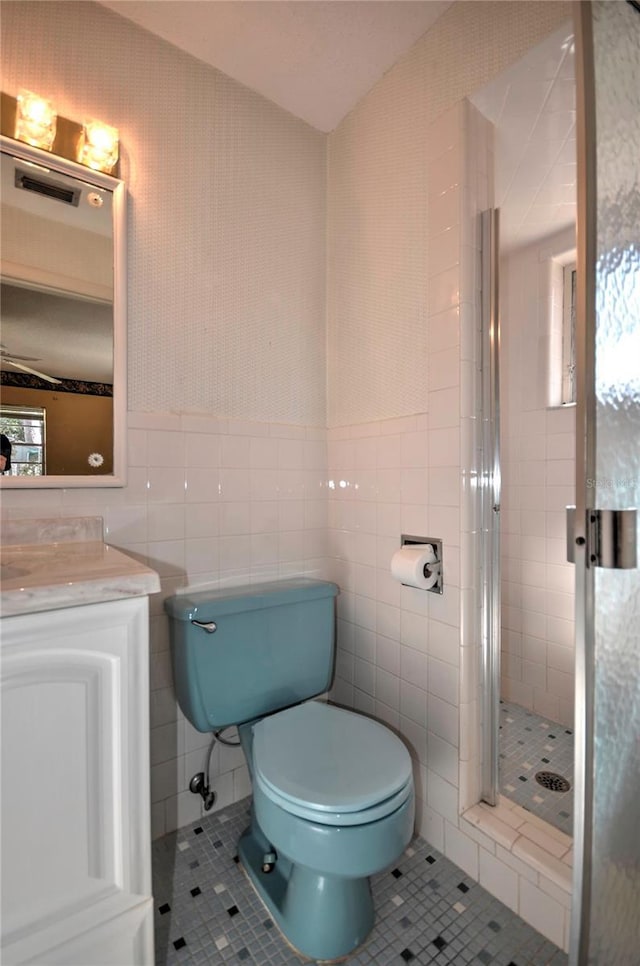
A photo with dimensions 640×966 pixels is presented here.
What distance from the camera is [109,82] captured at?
1.26 metres

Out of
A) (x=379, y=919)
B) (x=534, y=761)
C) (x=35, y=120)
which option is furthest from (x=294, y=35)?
(x=534, y=761)

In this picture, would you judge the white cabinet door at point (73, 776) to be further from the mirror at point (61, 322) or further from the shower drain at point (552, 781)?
the shower drain at point (552, 781)

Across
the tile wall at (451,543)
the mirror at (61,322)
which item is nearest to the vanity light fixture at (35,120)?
the mirror at (61,322)

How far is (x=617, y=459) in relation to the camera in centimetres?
66

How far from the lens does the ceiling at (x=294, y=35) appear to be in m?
1.24

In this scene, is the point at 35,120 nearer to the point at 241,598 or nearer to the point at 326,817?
the point at 241,598

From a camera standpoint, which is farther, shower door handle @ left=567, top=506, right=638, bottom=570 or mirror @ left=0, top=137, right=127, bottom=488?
mirror @ left=0, top=137, right=127, bottom=488

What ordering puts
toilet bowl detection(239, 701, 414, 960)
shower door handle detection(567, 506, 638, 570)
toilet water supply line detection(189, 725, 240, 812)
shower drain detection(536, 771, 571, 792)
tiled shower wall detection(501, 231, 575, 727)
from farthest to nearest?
1. tiled shower wall detection(501, 231, 575, 727)
2. shower drain detection(536, 771, 571, 792)
3. toilet water supply line detection(189, 725, 240, 812)
4. toilet bowl detection(239, 701, 414, 960)
5. shower door handle detection(567, 506, 638, 570)

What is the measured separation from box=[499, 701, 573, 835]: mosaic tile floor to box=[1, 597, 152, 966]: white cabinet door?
3.68ft

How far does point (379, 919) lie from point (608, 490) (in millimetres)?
1187

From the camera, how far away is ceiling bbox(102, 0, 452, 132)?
1.24 metres

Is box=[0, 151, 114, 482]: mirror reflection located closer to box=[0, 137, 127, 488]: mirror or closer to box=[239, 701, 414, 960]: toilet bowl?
box=[0, 137, 127, 488]: mirror

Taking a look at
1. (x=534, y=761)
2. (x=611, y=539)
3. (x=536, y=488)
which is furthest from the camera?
(x=536, y=488)

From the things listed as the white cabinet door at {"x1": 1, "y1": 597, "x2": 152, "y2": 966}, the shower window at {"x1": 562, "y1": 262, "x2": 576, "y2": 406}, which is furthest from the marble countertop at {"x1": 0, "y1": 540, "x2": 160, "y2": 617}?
the shower window at {"x1": 562, "y1": 262, "x2": 576, "y2": 406}
